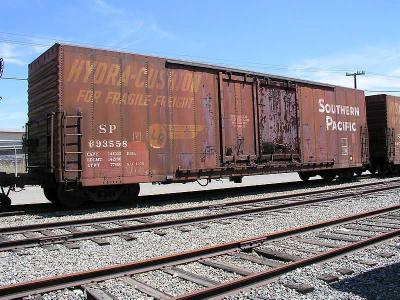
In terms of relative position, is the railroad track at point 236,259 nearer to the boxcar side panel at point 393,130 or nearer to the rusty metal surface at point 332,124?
the rusty metal surface at point 332,124

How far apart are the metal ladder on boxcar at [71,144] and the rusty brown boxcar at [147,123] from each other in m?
0.02

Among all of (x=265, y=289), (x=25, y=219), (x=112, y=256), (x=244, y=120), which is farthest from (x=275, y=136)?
(x=265, y=289)

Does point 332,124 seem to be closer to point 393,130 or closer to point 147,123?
point 393,130

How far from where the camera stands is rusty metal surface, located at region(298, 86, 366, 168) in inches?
651

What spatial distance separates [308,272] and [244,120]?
906 centimetres

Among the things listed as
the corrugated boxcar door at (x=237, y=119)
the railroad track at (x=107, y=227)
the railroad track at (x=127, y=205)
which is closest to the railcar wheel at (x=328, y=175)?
the railroad track at (x=127, y=205)

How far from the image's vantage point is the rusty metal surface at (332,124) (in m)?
16.5

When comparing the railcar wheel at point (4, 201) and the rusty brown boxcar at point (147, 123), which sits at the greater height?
the rusty brown boxcar at point (147, 123)

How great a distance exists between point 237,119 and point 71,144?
17.6 feet

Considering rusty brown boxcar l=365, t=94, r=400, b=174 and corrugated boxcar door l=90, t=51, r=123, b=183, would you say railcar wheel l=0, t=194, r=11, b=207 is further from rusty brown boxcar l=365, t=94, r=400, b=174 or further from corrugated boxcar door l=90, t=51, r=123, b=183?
rusty brown boxcar l=365, t=94, r=400, b=174

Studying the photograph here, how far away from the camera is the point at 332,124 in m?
17.9

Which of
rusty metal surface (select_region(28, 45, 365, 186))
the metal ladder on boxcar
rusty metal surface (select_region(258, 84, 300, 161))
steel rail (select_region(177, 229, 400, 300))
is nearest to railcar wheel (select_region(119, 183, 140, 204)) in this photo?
rusty metal surface (select_region(28, 45, 365, 186))

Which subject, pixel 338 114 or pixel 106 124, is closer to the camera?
pixel 106 124

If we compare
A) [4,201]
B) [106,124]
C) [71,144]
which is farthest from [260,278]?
[4,201]
